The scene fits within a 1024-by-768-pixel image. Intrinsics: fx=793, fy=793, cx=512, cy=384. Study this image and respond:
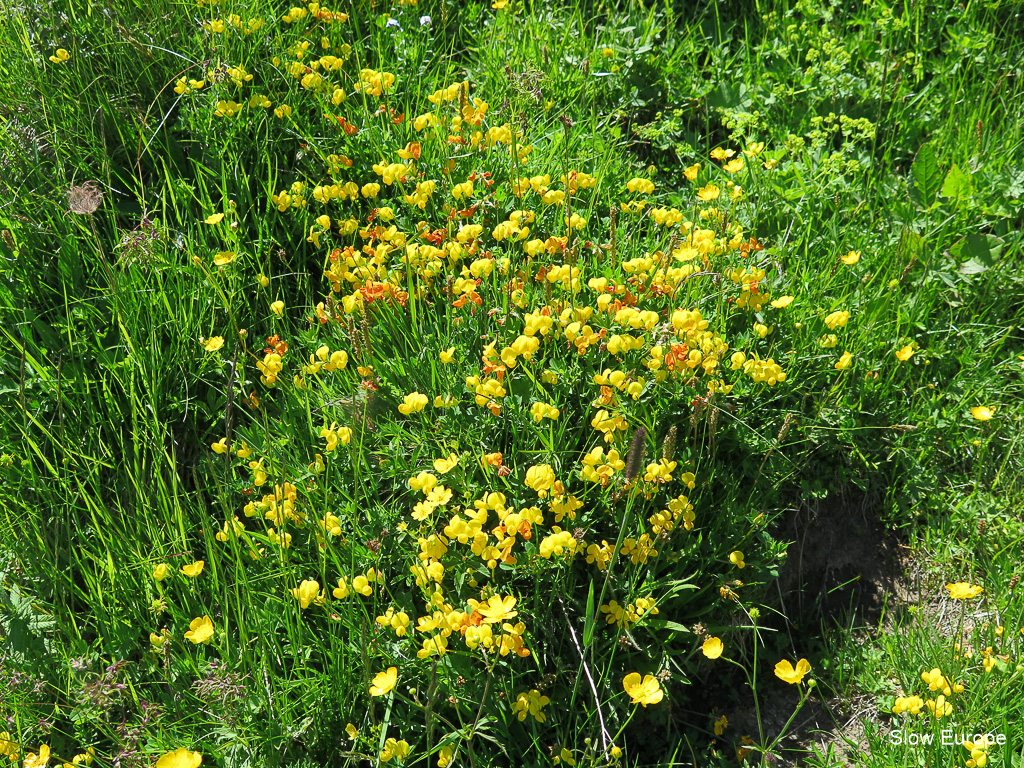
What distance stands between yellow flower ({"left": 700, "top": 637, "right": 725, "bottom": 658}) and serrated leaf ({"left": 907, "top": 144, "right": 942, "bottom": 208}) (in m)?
2.07

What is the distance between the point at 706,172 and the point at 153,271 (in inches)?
88.0

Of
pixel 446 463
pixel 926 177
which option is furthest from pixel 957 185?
pixel 446 463

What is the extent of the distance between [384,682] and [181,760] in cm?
51

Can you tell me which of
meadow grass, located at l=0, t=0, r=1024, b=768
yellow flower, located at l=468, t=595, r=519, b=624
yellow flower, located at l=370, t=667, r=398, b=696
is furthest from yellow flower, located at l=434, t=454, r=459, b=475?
yellow flower, located at l=370, t=667, r=398, b=696

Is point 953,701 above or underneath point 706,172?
underneath

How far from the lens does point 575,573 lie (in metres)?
2.29

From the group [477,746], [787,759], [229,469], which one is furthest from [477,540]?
[787,759]

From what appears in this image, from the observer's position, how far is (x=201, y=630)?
7.00 ft

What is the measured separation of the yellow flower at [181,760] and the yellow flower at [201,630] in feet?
0.92

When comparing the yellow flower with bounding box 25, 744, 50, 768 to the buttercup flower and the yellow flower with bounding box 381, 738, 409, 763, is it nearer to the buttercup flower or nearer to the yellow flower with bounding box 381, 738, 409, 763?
the yellow flower with bounding box 381, 738, 409, 763

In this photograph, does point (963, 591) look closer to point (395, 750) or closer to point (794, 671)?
point (794, 671)

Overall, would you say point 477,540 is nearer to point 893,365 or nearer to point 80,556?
point 80,556

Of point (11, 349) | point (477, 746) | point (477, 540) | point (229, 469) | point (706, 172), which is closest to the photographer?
point (477, 540)

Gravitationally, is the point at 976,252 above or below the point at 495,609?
above
